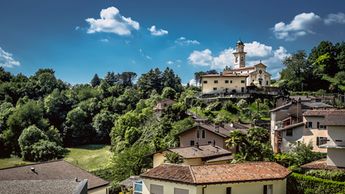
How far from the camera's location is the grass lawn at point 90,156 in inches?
2822

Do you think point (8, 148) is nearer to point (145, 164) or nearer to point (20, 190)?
point (145, 164)

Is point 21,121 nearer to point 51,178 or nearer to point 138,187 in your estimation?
point 51,178

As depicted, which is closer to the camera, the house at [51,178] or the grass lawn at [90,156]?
the house at [51,178]

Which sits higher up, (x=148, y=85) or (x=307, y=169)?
(x=148, y=85)

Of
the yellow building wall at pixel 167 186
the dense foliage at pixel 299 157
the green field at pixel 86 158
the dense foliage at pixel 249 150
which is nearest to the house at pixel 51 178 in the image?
the yellow building wall at pixel 167 186

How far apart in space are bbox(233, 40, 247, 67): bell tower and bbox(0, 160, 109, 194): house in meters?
77.5

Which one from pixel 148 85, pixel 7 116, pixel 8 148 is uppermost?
pixel 148 85

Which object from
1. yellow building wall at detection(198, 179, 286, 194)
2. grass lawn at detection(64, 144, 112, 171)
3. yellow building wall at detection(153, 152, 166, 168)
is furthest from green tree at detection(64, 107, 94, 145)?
yellow building wall at detection(198, 179, 286, 194)

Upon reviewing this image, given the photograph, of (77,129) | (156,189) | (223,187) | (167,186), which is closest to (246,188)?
(223,187)

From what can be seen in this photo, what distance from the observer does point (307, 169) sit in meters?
35.2

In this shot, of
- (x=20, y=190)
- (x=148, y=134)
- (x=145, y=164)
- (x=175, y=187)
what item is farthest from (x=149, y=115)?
(x=20, y=190)

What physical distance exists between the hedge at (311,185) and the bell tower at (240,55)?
7387 centimetres

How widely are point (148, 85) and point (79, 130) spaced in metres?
37.4

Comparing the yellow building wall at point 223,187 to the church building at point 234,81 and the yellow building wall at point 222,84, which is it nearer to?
the church building at point 234,81
